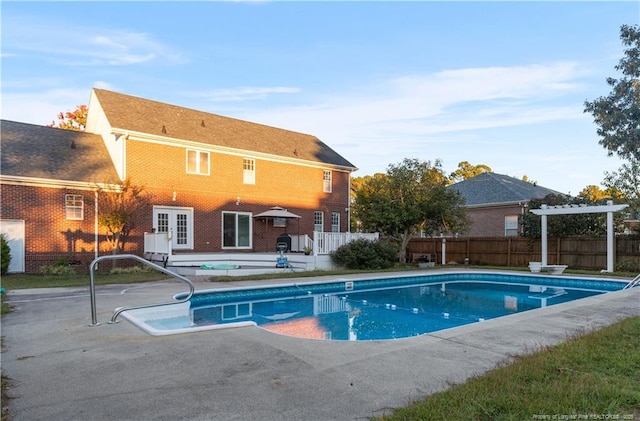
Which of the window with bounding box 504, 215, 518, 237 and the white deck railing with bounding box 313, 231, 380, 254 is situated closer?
the white deck railing with bounding box 313, 231, 380, 254

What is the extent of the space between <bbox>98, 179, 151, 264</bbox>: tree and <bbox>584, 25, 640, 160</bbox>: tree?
769 inches

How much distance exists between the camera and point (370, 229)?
69.3 ft

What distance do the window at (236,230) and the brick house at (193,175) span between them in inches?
2.0

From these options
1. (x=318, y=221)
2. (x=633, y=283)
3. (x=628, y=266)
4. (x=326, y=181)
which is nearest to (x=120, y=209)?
(x=318, y=221)

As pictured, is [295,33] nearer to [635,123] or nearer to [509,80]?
[509,80]

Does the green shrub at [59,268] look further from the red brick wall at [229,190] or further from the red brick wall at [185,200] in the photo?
the red brick wall at [229,190]

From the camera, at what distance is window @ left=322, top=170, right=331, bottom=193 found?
24.5m

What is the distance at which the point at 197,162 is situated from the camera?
64.1ft

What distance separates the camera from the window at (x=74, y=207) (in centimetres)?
1594

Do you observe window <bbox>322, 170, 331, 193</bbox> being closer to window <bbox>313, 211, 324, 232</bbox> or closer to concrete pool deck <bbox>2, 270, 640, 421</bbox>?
window <bbox>313, 211, 324, 232</bbox>

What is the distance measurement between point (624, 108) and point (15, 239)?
2417 centimetres

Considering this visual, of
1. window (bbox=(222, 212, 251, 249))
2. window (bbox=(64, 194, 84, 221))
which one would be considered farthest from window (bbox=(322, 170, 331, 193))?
window (bbox=(64, 194, 84, 221))

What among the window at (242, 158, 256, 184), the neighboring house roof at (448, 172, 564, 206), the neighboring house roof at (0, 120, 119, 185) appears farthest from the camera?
the neighboring house roof at (448, 172, 564, 206)

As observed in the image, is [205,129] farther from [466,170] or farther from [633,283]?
[466,170]
